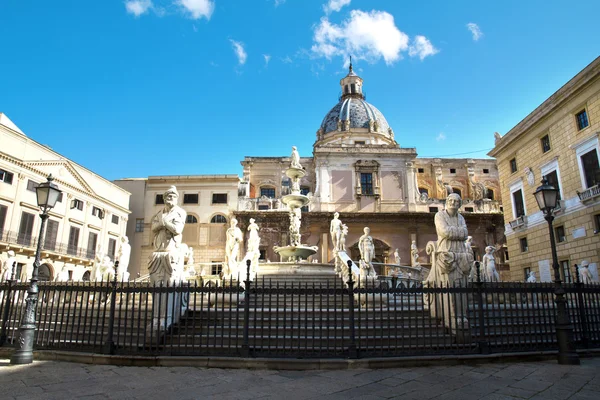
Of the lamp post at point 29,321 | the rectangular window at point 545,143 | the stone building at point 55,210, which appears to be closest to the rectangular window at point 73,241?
the stone building at point 55,210

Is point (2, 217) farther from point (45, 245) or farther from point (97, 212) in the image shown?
point (97, 212)

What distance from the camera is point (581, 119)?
20.4 metres

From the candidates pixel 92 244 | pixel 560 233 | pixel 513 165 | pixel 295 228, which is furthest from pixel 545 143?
pixel 92 244

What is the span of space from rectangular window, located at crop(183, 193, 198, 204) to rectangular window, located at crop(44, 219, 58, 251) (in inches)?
410

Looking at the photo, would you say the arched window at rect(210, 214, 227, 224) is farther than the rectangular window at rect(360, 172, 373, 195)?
No

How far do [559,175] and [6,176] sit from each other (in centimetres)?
3149

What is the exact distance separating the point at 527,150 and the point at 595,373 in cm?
2099

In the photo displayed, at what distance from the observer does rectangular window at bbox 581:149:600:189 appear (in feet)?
62.3

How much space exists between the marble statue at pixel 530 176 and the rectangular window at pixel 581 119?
380 cm

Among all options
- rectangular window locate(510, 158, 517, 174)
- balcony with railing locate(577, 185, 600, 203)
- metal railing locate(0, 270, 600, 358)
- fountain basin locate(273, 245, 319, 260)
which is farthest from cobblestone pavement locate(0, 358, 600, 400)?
rectangular window locate(510, 158, 517, 174)

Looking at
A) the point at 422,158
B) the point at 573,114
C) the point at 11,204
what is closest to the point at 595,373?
the point at 573,114

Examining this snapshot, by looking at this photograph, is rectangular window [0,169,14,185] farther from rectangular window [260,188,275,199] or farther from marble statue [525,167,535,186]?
marble statue [525,167,535,186]

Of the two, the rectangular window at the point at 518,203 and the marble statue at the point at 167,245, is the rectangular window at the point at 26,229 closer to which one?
the marble statue at the point at 167,245

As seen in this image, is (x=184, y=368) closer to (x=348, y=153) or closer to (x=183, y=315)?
(x=183, y=315)
